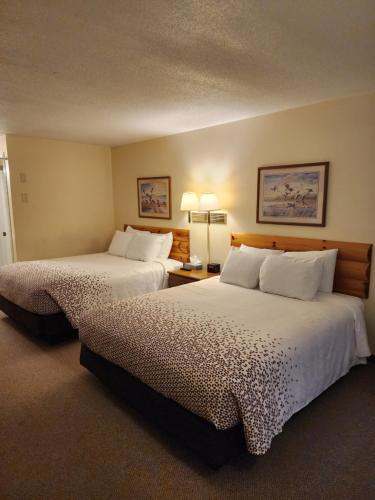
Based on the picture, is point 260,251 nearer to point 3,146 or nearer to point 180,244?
point 180,244

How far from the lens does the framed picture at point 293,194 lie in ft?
10.1

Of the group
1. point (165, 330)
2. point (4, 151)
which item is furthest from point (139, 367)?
point (4, 151)

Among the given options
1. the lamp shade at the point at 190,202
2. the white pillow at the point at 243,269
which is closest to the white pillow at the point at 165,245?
the lamp shade at the point at 190,202

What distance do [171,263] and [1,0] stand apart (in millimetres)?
3256

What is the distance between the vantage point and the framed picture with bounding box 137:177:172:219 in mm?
4664

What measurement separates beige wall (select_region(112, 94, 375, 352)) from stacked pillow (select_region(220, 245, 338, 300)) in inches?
12.8

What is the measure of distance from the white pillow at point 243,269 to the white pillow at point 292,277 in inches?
4.7

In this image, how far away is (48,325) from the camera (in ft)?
10.7

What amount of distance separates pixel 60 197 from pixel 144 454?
404 cm

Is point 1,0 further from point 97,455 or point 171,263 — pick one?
point 171,263

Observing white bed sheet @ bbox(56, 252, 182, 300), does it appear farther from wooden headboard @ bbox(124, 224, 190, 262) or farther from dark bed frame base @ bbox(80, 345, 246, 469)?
dark bed frame base @ bbox(80, 345, 246, 469)

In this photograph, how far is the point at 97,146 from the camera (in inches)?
209

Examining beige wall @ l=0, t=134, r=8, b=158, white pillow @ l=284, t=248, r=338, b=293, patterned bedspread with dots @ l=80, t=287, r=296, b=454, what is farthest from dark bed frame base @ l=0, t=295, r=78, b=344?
white pillow @ l=284, t=248, r=338, b=293

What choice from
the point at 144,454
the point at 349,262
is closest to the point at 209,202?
the point at 349,262
